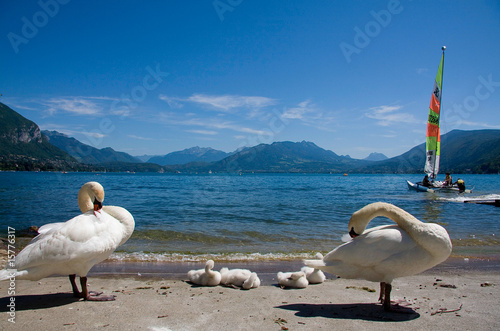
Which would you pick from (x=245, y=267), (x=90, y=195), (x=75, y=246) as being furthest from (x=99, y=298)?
(x=245, y=267)

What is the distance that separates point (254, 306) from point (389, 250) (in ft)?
7.57

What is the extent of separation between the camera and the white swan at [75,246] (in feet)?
15.8

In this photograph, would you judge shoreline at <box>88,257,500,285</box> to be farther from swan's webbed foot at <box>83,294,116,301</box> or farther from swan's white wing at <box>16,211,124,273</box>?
swan's white wing at <box>16,211,124,273</box>

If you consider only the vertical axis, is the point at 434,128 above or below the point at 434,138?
above

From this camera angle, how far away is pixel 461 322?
4.54m

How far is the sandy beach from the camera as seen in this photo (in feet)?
14.6

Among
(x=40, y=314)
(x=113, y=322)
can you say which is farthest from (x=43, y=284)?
(x=113, y=322)

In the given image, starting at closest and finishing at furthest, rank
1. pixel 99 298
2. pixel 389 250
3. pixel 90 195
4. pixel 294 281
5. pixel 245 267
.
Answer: pixel 389 250 → pixel 99 298 → pixel 90 195 → pixel 294 281 → pixel 245 267

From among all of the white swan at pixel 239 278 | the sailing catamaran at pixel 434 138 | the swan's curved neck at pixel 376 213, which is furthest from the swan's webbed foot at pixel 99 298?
the sailing catamaran at pixel 434 138

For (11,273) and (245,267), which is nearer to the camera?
(11,273)

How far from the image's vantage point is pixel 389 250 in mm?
4766

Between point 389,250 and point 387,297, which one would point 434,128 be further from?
point 389,250

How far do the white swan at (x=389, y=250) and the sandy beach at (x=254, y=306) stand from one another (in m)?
0.67

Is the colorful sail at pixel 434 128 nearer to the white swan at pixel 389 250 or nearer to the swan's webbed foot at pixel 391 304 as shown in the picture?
the white swan at pixel 389 250
